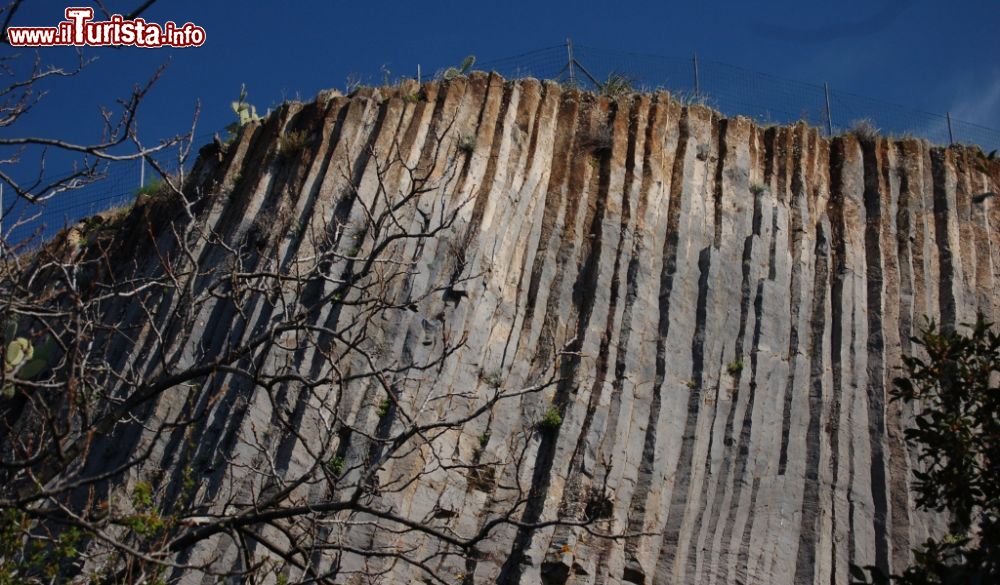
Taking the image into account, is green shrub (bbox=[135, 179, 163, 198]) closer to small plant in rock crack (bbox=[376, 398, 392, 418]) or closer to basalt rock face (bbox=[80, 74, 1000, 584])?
basalt rock face (bbox=[80, 74, 1000, 584])

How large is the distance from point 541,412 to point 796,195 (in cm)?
613

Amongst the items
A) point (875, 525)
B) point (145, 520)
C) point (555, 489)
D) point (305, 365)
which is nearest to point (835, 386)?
point (875, 525)

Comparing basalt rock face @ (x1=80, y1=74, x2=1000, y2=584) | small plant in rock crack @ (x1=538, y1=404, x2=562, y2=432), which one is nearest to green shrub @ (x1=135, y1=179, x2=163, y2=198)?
basalt rock face @ (x1=80, y1=74, x2=1000, y2=584)

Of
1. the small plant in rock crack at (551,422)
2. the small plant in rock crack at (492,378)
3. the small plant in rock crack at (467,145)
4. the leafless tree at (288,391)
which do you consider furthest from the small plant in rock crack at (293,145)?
the small plant in rock crack at (551,422)

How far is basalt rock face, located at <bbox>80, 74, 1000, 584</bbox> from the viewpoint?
46.0 ft

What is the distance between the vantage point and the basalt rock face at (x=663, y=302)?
14.0 m

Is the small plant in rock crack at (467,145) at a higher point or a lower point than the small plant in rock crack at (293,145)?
higher

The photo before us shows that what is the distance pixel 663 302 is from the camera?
640 inches

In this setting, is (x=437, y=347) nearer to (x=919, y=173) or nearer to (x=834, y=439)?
(x=834, y=439)

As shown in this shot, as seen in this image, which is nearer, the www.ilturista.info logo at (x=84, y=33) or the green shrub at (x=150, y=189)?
the www.ilturista.info logo at (x=84, y=33)

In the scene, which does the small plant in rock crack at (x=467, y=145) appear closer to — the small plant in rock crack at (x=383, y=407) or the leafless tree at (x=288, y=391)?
the leafless tree at (x=288, y=391)

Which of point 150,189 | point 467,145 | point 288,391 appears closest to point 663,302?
point 467,145

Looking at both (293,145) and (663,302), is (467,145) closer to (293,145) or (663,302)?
(293,145)

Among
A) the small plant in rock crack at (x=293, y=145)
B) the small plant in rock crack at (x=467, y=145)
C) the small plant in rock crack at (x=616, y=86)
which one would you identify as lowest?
the small plant in rock crack at (x=293, y=145)
